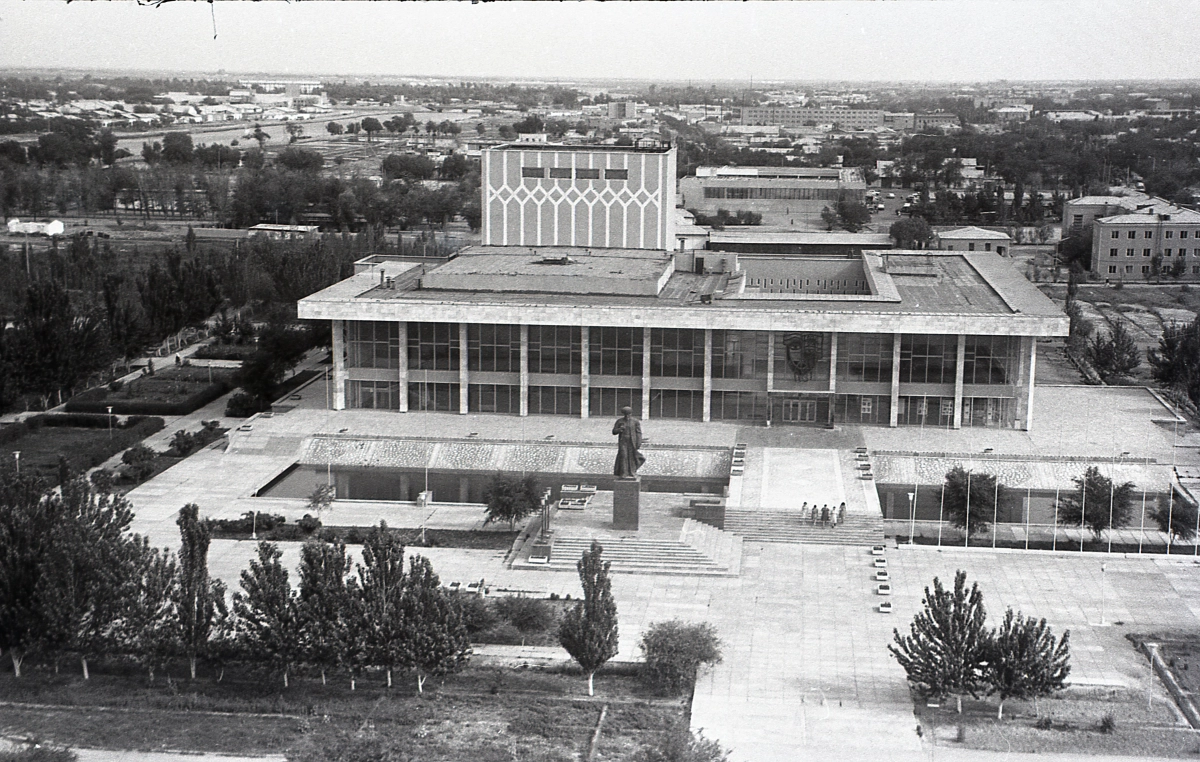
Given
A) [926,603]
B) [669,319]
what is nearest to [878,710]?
[926,603]

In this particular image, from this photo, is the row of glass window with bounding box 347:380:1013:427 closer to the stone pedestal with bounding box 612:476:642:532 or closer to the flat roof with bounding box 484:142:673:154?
the stone pedestal with bounding box 612:476:642:532

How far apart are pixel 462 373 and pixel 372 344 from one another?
2.74 meters

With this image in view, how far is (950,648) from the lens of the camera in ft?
75.8

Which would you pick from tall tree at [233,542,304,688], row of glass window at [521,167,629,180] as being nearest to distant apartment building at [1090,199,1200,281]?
row of glass window at [521,167,629,180]

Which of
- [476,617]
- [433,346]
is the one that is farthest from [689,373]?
[476,617]

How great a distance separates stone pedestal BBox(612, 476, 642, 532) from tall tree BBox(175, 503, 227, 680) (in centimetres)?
967

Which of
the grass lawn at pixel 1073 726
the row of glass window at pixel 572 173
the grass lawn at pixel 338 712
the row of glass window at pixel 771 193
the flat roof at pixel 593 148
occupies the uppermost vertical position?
the flat roof at pixel 593 148

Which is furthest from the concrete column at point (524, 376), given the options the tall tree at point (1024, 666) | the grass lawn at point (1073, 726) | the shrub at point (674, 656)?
the tall tree at point (1024, 666)

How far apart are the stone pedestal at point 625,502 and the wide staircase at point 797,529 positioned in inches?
95.2

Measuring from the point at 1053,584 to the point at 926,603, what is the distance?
6.48 m

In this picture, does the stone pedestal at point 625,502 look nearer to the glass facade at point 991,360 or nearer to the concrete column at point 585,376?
the concrete column at point 585,376

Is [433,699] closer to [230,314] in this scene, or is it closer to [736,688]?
[736,688]

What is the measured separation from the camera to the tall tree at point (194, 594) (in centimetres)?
2389

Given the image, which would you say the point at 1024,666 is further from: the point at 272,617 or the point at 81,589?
the point at 81,589
